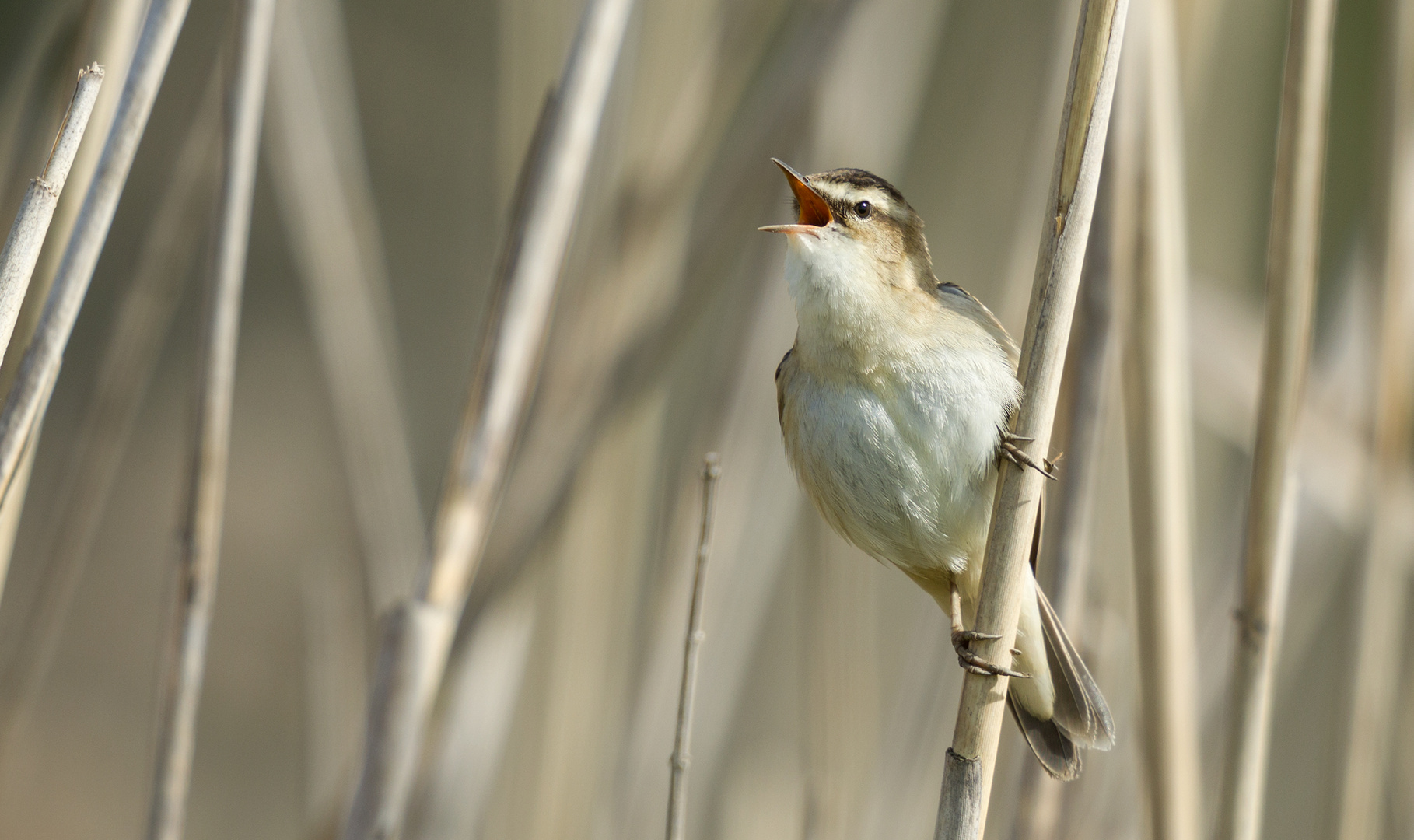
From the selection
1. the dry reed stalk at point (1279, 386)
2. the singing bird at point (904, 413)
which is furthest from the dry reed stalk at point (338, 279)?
the dry reed stalk at point (1279, 386)

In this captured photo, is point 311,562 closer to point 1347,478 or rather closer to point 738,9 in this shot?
point 738,9

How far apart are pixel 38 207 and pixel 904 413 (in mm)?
874

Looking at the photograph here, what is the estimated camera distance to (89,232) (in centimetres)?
97

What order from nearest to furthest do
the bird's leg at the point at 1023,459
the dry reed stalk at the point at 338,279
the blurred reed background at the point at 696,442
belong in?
the bird's leg at the point at 1023,459 < the blurred reed background at the point at 696,442 < the dry reed stalk at the point at 338,279

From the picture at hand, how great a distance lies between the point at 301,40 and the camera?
1.66 meters

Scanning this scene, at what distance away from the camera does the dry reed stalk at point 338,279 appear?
1655mm

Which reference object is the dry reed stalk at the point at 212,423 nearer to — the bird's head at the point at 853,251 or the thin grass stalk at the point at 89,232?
the thin grass stalk at the point at 89,232

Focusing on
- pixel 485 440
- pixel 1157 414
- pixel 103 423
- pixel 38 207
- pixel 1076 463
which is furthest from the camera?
pixel 103 423

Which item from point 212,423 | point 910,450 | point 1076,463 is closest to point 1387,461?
point 1076,463

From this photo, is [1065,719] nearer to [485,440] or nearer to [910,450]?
[910,450]

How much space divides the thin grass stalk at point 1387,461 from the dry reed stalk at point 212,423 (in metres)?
1.48

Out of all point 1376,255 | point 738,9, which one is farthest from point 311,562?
point 1376,255

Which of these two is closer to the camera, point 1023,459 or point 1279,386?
point 1023,459

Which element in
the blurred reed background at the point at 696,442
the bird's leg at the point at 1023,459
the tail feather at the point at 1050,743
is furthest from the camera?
the blurred reed background at the point at 696,442
